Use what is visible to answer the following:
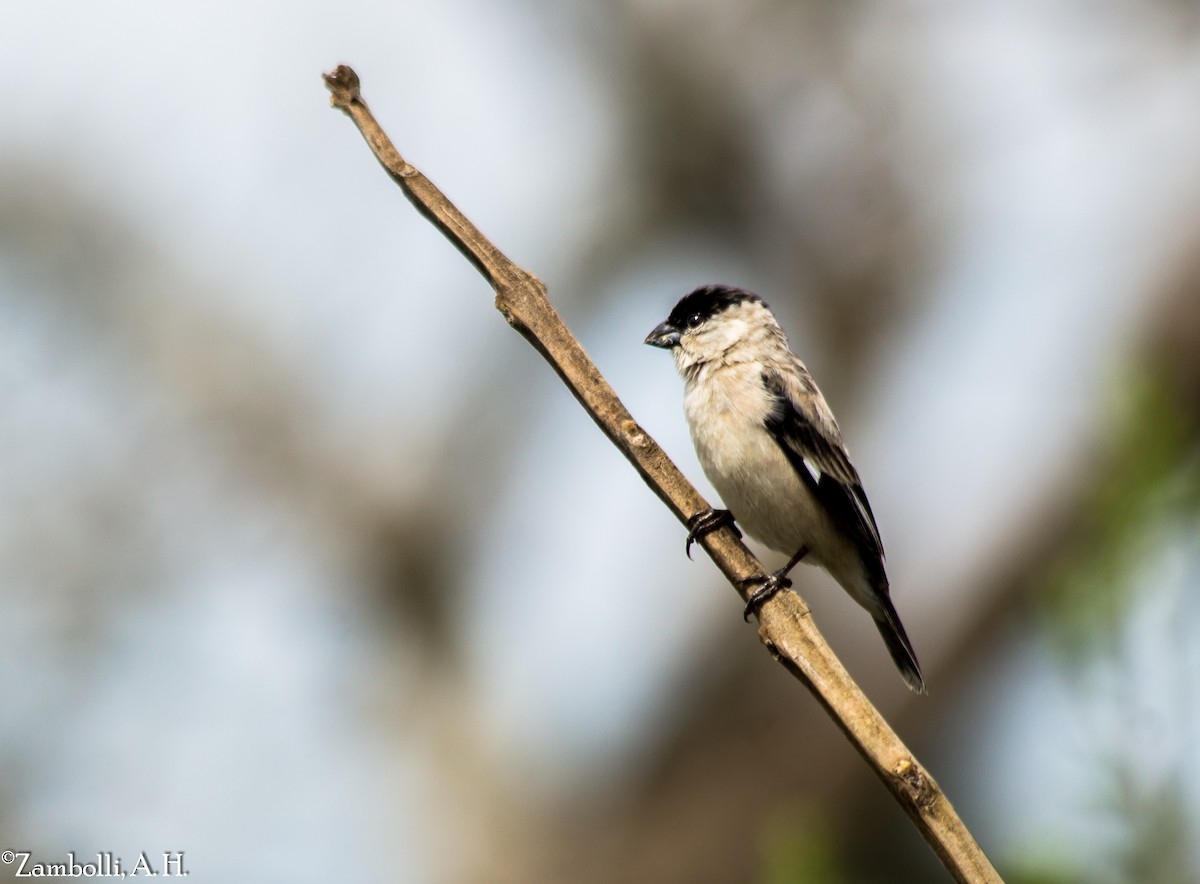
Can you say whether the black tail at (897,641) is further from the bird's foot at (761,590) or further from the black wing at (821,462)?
the bird's foot at (761,590)

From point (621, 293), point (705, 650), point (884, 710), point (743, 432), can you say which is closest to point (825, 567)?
point (743, 432)

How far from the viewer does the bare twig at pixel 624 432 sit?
2.03 meters

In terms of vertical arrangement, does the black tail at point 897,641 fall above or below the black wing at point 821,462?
below

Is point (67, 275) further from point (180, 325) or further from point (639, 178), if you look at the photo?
point (639, 178)

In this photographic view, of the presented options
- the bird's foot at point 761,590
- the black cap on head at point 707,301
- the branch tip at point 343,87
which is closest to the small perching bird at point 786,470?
the black cap on head at point 707,301

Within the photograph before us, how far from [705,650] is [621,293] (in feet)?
11.3

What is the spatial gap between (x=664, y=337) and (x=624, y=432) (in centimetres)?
302

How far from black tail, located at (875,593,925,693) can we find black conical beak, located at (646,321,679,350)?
4.75ft

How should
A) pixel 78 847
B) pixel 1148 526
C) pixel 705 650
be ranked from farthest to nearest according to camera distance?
pixel 705 650, pixel 78 847, pixel 1148 526

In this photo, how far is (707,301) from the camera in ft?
18.1

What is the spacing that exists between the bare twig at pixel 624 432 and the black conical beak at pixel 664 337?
9.07ft

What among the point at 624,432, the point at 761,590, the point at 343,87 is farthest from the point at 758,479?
the point at 343,87

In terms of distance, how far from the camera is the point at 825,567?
5.10m

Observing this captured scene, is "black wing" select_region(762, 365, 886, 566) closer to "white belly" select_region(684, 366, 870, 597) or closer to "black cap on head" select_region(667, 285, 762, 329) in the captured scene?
"white belly" select_region(684, 366, 870, 597)
